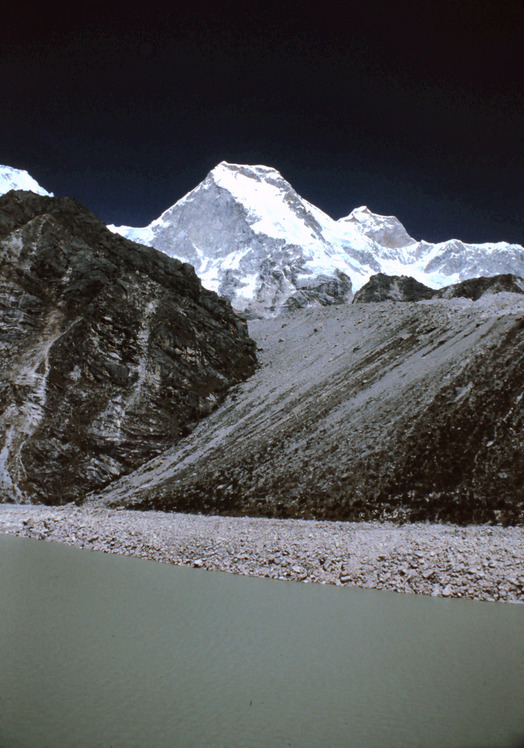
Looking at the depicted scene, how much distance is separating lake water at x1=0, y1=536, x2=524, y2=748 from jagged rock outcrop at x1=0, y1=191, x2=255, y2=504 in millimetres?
18910

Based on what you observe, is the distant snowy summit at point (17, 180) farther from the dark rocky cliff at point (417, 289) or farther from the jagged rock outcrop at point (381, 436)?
the jagged rock outcrop at point (381, 436)

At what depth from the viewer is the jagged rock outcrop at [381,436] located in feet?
71.3

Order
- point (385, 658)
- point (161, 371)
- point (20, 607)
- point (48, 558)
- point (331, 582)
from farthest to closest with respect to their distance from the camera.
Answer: point (161, 371) → point (48, 558) → point (331, 582) → point (20, 607) → point (385, 658)

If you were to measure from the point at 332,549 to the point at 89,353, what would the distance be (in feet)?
86.9

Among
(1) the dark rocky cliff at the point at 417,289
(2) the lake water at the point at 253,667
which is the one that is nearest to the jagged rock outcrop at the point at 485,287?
(1) the dark rocky cliff at the point at 417,289

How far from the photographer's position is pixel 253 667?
986cm

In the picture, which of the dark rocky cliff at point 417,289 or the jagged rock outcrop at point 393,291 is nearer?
the dark rocky cliff at point 417,289

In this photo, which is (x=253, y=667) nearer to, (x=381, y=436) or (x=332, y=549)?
(x=332, y=549)

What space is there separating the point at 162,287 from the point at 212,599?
35.2 metres

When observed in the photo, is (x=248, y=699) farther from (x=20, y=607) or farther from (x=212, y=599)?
(x=20, y=607)

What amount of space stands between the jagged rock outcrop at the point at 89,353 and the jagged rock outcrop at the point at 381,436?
2.85 m

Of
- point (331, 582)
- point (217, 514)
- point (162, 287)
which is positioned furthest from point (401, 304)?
point (331, 582)

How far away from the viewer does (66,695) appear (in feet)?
28.0

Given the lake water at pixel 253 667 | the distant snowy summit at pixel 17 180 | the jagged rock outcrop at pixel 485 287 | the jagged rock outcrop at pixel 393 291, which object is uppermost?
the distant snowy summit at pixel 17 180
